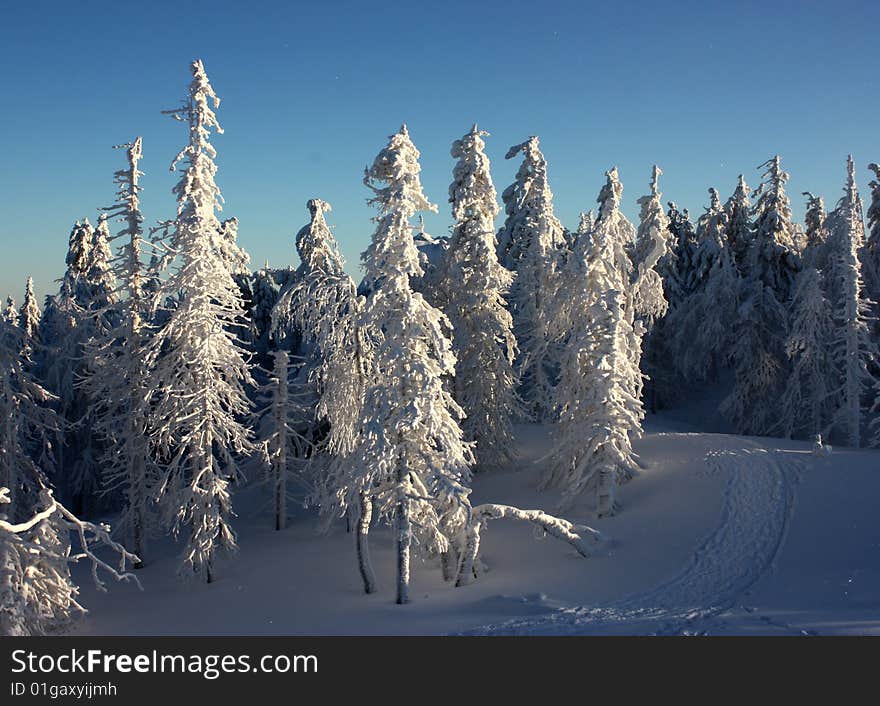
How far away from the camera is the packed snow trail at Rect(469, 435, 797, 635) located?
504 inches

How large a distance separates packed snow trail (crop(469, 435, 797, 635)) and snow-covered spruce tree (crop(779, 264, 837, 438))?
33.3 ft

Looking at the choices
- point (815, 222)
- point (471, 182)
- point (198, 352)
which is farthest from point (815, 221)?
point (198, 352)

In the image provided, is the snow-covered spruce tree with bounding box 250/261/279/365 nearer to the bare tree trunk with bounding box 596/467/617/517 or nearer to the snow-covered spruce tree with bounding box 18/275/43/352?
the snow-covered spruce tree with bounding box 18/275/43/352

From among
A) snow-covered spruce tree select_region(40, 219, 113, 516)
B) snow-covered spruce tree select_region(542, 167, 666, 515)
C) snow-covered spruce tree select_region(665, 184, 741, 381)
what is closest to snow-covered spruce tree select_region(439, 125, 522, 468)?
snow-covered spruce tree select_region(542, 167, 666, 515)

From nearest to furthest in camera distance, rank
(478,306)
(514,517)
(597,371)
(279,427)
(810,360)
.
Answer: (514,517)
(597,371)
(279,427)
(478,306)
(810,360)

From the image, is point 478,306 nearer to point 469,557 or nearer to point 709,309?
point 469,557

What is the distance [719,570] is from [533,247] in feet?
68.6

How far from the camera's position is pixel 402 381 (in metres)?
16.1

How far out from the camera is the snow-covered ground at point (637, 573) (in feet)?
45.0

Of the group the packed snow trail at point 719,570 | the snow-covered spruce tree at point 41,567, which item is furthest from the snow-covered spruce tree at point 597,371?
the snow-covered spruce tree at point 41,567

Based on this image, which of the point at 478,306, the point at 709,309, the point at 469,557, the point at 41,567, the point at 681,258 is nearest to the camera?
the point at 41,567

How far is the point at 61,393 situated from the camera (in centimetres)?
3156
